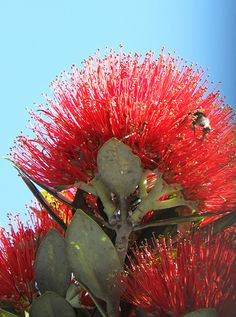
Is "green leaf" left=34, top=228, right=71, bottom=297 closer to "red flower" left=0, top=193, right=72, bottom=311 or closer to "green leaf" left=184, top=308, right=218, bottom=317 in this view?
"red flower" left=0, top=193, right=72, bottom=311

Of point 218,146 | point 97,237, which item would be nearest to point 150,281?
point 97,237

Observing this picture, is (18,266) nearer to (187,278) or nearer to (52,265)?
(52,265)

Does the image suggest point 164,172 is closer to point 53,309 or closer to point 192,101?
point 192,101

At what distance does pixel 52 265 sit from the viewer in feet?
3.96

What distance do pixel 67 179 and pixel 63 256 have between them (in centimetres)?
12

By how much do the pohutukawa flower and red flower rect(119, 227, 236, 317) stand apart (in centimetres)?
13

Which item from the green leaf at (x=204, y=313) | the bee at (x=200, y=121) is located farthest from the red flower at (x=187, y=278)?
the bee at (x=200, y=121)

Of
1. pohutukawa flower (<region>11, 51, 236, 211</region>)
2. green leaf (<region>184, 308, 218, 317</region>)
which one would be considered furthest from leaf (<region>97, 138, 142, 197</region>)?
green leaf (<region>184, 308, 218, 317</region>)

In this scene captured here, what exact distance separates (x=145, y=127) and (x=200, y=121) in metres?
0.08

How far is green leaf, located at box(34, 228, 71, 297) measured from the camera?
120cm

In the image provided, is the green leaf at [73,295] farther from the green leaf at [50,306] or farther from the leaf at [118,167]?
the leaf at [118,167]

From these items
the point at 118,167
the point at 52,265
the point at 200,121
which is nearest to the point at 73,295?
the point at 52,265

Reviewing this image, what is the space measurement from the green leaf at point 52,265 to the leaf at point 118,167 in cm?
11

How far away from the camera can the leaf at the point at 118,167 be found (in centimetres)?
116
